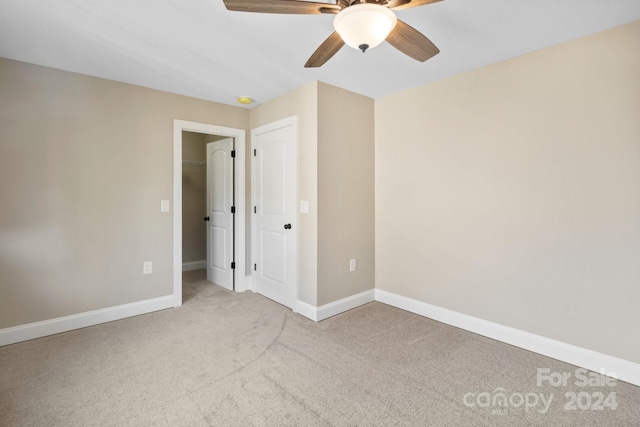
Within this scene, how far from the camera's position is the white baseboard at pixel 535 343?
2.13 metres

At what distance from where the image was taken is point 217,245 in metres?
4.29

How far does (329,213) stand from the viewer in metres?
3.21

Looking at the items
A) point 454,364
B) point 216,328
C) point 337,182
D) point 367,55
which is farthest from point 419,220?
point 216,328

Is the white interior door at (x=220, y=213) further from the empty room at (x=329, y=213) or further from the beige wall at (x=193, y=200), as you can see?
the beige wall at (x=193, y=200)

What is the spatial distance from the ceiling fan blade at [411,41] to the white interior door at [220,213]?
2.69m

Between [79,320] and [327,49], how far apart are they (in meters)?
3.21

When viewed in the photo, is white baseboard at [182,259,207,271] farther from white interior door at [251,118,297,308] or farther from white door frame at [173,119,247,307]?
white interior door at [251,118,297,308]

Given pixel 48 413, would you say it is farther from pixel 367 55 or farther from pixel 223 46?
pixel 367 55

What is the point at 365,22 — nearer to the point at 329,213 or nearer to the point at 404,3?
the point at 404,3

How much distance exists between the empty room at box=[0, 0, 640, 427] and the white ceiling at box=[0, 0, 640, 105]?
0.02m

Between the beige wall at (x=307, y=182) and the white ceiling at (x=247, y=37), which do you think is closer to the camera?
the white ceiling at (x=247, y=37)

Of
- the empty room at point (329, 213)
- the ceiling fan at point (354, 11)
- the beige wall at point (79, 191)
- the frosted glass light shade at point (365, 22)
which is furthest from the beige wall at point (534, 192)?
the beige wall at point (79, 191)

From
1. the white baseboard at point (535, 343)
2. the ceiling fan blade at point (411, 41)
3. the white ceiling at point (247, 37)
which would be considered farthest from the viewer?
the white baseboard at point (535, 343)

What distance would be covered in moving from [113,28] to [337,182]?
2.19 metres
